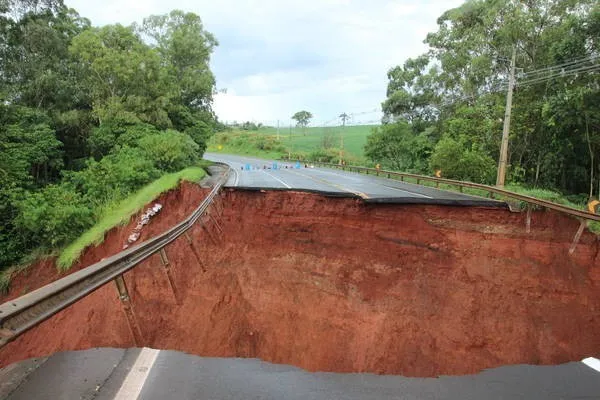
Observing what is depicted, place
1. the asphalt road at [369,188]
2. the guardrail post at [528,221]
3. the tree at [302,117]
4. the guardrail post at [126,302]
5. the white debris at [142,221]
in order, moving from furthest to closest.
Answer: the tree at [302,117] → the white debris at [142,221] → the asphalt road at [369,188] → the guardrail post at [528,221] → the guardrail post at [126,302]

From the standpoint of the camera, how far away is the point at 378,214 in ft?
39.7

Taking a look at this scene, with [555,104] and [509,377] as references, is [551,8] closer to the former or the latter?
[555,104]

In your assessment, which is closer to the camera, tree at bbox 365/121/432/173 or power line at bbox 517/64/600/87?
power line at bbox 517/64/600/87

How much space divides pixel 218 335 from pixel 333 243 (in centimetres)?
461

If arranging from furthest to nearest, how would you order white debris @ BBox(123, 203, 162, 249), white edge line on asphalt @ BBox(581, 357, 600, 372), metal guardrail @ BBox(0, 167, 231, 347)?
white debris @ BBox(123, 203, 162, 249)
white edge line on asphalt @ BBox(581, 357, 600, 372)
metal guardrail @ BBox(0, 167, 231, 347)

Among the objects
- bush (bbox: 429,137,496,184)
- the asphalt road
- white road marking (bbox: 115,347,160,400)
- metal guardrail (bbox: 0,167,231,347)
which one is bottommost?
white road marking (bbox: 115,347,160,400)

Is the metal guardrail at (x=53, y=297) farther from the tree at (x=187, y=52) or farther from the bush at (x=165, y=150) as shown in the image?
the tree at (x=187, y=52)

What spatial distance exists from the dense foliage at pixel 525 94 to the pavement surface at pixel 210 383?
53.4 ft

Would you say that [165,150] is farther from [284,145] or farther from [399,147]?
[284,145]

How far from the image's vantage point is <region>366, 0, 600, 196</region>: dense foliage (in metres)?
17.9

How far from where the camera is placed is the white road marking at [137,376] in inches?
160

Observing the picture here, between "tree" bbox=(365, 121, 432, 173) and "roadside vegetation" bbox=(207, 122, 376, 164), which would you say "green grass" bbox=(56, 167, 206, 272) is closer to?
"tree" bbox=(365, 121, 432, 173)

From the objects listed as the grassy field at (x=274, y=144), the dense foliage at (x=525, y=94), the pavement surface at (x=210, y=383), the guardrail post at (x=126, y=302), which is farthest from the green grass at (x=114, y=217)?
the grassy field at (x=274, y=144)

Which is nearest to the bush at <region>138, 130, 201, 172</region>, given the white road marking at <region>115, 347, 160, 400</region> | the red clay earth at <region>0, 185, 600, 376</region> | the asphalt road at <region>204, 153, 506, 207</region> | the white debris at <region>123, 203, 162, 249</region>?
the asphalt road at <region>204, 153, 506, 207</region>
